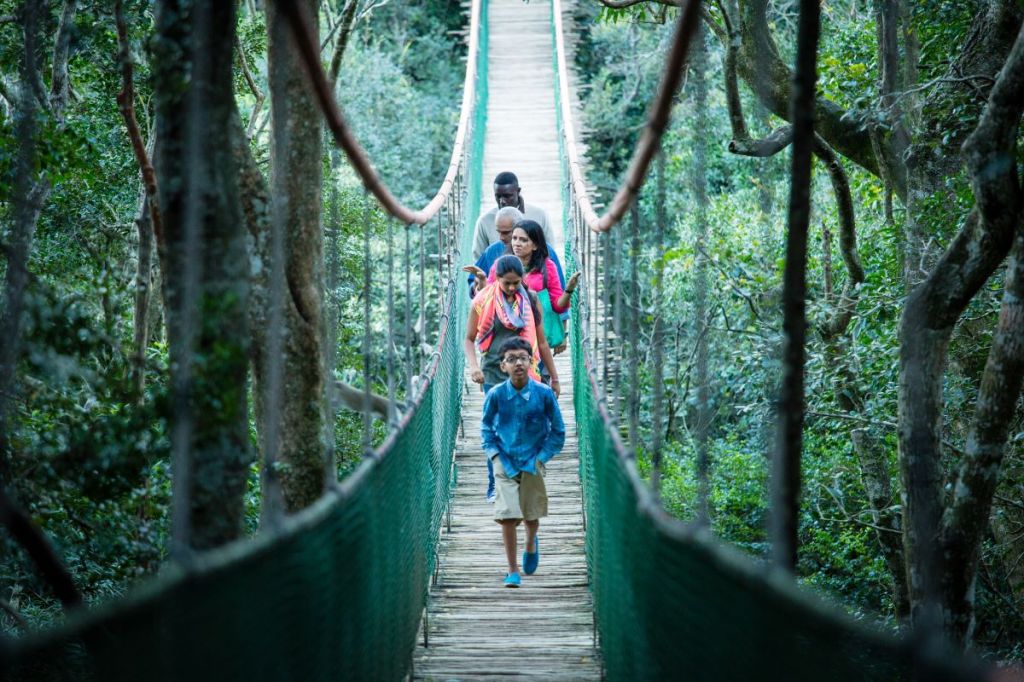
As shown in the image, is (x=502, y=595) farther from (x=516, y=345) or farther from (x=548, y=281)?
(x=548, y=281)

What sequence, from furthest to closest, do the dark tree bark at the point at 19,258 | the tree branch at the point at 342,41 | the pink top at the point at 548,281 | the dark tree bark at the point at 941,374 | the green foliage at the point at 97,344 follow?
1. the tree branch at the point at 342,41
2. the pink top at the point at 548,281
3. the dark tree bark at the point at 941,374
4. the green foliage at the point at 97,344
5. the dark tree bark at the point at 19,258

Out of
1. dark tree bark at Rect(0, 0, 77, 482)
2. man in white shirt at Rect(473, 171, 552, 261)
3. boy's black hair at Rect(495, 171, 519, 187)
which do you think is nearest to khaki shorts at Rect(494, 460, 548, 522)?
dark tree bark at Rect(0, 0, 77, 482)

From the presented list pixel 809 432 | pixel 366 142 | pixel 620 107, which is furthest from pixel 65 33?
pixel 620 107

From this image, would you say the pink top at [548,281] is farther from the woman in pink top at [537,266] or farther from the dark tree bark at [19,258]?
the dark tree bark at [19,258]

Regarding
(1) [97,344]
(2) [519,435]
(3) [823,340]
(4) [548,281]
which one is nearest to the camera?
(1) [97,344]

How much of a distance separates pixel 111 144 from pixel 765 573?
4.12 metres

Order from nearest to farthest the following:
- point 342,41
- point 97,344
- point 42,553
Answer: point 42,553 < point 97,344 < point 342,41

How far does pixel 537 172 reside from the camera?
7.79m

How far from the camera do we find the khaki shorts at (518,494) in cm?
338

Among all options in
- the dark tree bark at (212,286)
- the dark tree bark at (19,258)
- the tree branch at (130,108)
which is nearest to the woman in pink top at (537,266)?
the tree branch at (130,108)

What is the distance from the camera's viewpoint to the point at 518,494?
11.1 feet

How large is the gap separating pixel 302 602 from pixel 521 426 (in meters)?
1.80

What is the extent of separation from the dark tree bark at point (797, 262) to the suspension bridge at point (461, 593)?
0.18 m

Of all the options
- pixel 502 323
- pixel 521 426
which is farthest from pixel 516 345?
pixel 502 323
